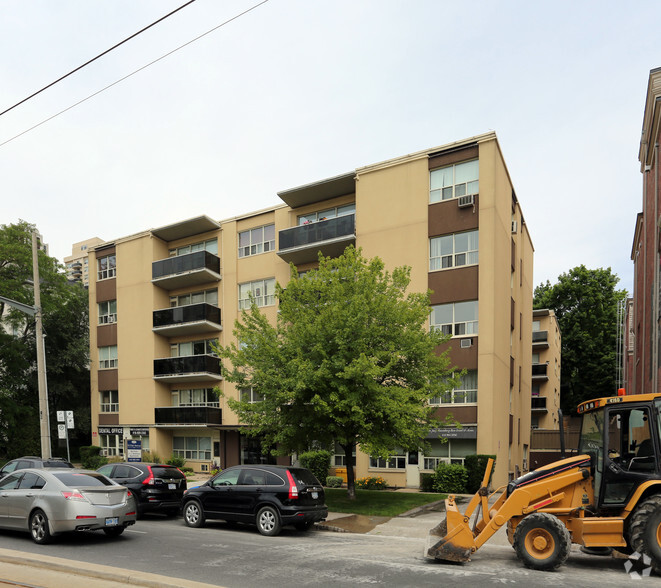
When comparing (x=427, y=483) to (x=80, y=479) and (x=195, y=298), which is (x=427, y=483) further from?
(x=195, y=298)

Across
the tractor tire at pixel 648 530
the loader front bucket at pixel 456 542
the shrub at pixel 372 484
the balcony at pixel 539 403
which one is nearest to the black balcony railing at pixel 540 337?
the balcony at pixel 539 403

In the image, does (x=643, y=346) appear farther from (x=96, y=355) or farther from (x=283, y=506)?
(x=96, y=355)

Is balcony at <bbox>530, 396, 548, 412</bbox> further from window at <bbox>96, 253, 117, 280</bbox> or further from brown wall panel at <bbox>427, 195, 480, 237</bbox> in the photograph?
window at <bbox>96, 253, 117, 280</bbox>

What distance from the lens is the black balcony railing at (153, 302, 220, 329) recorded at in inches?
1270

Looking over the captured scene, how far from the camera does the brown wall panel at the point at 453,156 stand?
964 inches

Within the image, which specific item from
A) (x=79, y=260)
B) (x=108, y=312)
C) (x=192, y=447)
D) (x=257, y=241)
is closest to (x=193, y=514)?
(x=257, y=241)

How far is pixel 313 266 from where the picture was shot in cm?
3000

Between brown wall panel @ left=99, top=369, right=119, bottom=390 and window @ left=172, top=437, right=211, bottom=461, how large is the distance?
220 inches

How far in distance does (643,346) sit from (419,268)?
10.4 m

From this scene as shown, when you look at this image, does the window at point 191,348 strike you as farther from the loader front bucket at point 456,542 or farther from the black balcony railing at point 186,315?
the loader front bucket at point 456,542

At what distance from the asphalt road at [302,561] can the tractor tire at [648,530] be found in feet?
1.34

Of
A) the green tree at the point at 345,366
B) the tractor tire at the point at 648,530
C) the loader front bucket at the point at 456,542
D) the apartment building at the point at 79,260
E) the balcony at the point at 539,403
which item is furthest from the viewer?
the apartment building at the point at 79,260

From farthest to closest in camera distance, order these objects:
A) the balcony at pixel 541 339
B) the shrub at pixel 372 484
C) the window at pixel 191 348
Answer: the balcony at pixel 541 339 < the window at pixel 191 348 < the shrub at pixel 372 484

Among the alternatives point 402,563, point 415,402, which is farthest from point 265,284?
point 402,563
